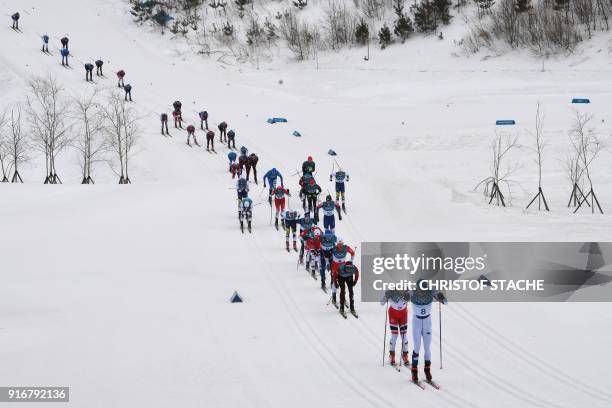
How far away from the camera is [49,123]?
127 ft

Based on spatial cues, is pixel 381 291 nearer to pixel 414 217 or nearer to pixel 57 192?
pixel 414 217

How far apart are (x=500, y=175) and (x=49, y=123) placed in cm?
2555

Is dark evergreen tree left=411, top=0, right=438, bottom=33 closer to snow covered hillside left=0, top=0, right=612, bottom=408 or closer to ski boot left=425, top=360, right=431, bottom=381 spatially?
snow covered hillside left=0, top=0, right=612, bottom=408

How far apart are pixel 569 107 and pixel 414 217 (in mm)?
18901

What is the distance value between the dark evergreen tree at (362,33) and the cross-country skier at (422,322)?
48.3 metres

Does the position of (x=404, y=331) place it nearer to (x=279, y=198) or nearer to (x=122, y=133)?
(x=279, y=198)

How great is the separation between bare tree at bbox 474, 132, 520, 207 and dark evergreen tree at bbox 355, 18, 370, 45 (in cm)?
2280

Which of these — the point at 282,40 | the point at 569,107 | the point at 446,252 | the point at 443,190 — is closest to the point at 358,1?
the point at 282,40

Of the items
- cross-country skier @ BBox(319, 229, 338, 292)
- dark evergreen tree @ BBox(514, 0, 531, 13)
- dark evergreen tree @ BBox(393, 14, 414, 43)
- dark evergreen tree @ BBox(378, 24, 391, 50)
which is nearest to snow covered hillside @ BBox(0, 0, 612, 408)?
cross-country skier @ BBox(319, 229, 338, 292)

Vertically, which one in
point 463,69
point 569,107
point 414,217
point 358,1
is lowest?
point 414,217

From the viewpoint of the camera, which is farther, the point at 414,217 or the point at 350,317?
the point at 414,217

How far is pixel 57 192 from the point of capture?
101 feet

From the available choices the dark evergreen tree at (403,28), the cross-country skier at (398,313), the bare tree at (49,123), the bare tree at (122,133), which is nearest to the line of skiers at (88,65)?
the bare tree at (122,133)

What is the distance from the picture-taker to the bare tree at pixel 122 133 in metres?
38.4
